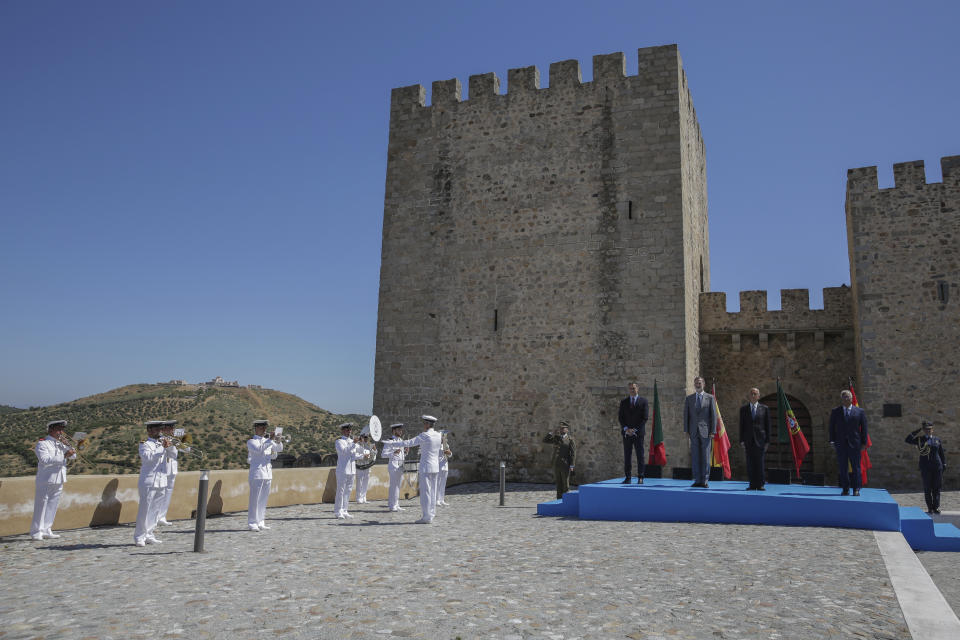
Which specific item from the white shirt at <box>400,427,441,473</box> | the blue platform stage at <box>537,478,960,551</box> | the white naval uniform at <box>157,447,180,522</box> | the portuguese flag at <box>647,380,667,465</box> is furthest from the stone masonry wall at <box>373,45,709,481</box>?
the white naval uniform at <box>157,447,180,522</box>

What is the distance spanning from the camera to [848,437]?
918 cm

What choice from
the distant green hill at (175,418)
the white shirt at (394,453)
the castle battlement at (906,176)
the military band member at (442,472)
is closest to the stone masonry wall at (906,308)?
the castle battlement at (906,176)

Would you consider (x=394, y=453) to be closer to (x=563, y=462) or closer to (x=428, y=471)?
(x=428, y=471)

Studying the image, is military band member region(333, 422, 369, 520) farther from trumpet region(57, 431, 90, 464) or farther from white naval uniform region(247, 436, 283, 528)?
trumpet region(57, 431, 90, 464)

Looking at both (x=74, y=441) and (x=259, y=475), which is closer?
(x=74, y=441)

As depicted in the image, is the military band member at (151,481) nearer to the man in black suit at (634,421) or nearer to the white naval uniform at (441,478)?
the white naval uniform at (441,478)

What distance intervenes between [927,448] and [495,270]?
30.0ft

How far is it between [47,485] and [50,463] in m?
0.25

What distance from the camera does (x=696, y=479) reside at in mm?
9812

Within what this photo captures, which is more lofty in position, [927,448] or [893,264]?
[893,264]

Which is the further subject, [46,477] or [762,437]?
[762,437]

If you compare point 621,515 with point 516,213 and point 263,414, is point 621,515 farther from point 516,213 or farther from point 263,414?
point 263,414

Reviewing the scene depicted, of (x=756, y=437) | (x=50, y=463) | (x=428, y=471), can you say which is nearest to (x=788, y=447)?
(x=756, y=437)

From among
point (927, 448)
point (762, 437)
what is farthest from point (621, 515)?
point (927, 448)
